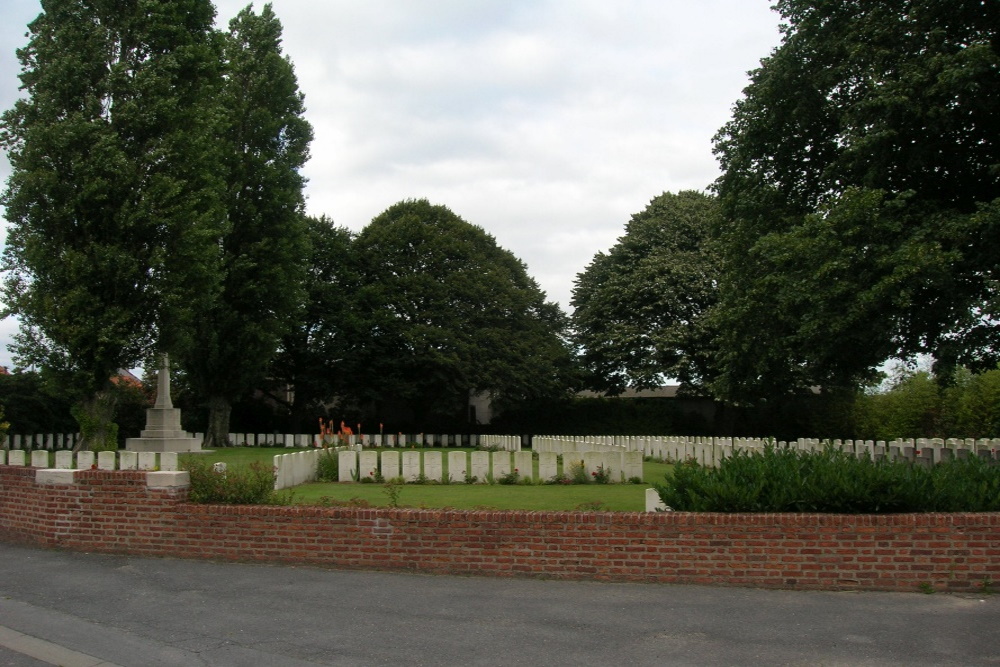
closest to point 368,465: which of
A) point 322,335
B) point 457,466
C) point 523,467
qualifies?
point 457,466

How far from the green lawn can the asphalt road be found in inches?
139

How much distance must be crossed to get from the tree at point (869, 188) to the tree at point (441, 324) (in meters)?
21.1

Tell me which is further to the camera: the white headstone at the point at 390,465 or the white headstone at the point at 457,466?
the white headstone at the point at 390,465

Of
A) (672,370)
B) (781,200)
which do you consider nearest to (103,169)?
(781,200)

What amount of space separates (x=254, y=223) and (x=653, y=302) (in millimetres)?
18667

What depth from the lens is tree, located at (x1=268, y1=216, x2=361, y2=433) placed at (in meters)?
38.8

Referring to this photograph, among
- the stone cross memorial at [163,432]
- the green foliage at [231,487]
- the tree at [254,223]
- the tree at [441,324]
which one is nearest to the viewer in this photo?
the green foliage at [231,487]

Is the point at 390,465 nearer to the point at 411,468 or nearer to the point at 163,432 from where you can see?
the point at 411,468

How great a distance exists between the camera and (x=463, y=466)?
17.9 meters

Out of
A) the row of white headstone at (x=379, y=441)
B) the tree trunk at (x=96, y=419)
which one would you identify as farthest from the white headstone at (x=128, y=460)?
the row of white headstone at (x=379, y=441)

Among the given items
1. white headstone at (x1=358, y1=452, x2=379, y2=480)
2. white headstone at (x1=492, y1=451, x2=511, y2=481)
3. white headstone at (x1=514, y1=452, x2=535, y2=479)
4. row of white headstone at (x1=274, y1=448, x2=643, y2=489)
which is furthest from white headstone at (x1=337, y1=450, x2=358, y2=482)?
white headstone at (x1=514, y1=452, x2=535, y2=479)

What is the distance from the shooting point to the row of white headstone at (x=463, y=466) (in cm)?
1789

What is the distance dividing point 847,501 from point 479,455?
10.6m

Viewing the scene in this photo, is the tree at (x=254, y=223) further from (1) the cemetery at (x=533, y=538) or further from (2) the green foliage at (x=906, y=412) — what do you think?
(2) the green foliage at (x=906, y=412)
